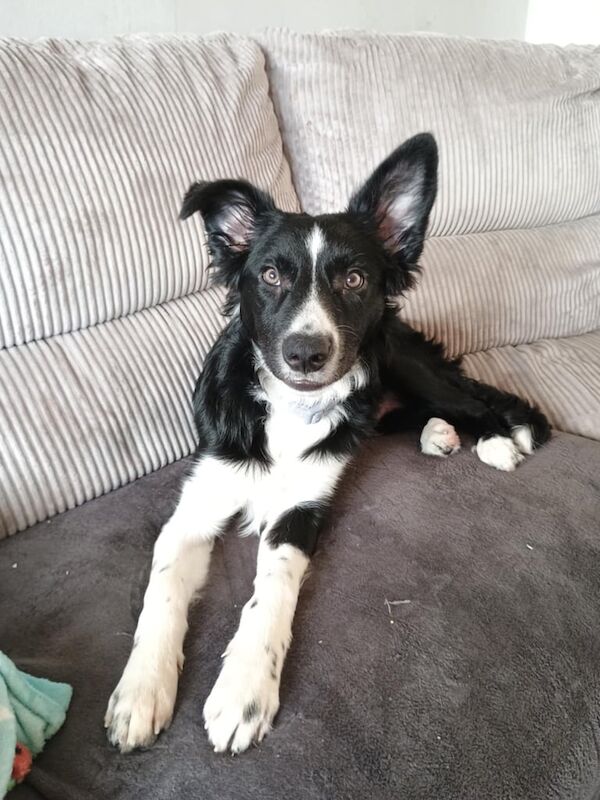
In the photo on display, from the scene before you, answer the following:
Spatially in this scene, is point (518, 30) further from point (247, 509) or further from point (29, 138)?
point (247, 509)

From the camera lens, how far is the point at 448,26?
10.4 feet

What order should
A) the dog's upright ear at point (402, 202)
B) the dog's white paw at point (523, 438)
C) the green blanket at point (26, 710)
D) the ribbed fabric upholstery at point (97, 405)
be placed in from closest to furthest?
the green blanket at point (26, 710)
the dog's upright ear at point (402, 202)
the ribbed fabric upholstery at point (97, 405)
the dog's white paw at point (523, 438)

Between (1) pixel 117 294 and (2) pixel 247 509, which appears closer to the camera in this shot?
(2) pixel 247 509

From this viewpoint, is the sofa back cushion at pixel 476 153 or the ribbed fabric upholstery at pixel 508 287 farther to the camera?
the ribbed fabric upholstery at pixel 508 287

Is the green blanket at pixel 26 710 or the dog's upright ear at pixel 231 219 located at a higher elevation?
the dog's upright ear at pixel 231 219

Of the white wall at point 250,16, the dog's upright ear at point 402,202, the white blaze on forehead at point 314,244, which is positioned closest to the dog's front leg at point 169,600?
the white blaze on forehead at point 314,244

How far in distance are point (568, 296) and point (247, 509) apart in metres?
1.85

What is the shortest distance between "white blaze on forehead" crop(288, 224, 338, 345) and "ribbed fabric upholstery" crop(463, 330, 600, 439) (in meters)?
1.11

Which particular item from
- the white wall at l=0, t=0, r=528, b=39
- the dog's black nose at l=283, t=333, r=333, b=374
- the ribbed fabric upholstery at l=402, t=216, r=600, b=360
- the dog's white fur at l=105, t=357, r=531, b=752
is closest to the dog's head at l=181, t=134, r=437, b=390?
the dog's black nose at l=283, t=333, r=333, b=374

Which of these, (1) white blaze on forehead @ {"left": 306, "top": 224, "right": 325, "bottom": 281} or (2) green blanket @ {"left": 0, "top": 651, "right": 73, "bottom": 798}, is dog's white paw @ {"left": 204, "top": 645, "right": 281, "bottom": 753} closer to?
(2) green blanket @ {"left": 0, "top": 651, "right": 73, "bottom": 798}

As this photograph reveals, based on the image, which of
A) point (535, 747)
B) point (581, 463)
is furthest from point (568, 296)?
point (535, 747)

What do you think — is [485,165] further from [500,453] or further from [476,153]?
[500,453]

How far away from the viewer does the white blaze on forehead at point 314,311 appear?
1345 millimetres

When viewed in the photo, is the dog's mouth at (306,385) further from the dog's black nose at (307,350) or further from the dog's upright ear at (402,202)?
the dog's upright ear at (402,202)
